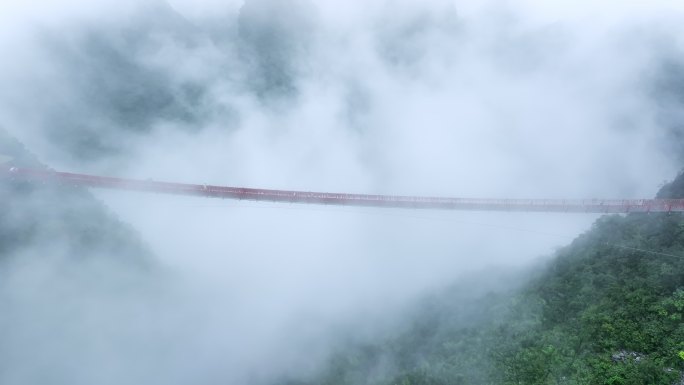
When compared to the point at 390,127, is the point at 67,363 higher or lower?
lower

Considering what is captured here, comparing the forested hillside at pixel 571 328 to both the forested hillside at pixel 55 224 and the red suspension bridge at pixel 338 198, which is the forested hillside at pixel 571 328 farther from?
the forested hillside at pixel 55 224

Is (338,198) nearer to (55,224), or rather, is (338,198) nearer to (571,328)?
(571,328)

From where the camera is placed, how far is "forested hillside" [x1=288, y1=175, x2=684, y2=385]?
18.3 metres

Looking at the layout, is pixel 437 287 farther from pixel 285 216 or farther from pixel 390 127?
pixel 390 127

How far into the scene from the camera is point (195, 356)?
3166 centimetres

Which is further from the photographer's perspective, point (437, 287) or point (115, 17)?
point (115, 17)

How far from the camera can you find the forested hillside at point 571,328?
721 inches

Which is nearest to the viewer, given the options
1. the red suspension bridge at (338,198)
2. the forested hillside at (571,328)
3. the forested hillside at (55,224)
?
the forested hillside at (571,328)

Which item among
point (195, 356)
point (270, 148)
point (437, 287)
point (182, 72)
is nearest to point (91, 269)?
point (195, 356)

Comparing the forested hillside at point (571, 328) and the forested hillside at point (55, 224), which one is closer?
the forested hillside at point (571, 328)

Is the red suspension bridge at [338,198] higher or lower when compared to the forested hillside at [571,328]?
higher

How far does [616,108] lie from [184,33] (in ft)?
170

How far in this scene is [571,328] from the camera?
20.6 metres

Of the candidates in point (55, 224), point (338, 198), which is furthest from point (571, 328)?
point (55, 224)
